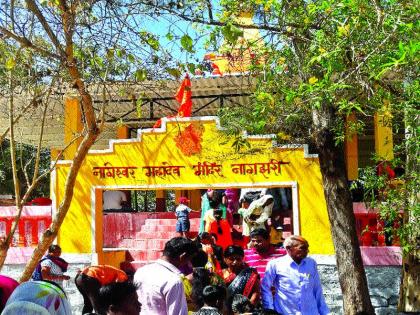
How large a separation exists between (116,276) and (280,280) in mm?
2324

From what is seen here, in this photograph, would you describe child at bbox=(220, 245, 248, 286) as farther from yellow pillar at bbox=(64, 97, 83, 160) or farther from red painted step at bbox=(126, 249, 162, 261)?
yellow pillar at bbox=(64, 97, 83, 160)

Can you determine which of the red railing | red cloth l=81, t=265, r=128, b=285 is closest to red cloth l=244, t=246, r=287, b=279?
the red railing

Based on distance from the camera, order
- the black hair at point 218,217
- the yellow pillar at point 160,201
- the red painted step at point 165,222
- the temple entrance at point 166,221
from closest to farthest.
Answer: the black hair at point 218,217
the temple entrance at point 166,221
the red painted step at point 165,222
the yellow pillar at point 160,201

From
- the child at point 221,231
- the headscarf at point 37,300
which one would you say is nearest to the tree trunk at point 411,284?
the child at point 221,231

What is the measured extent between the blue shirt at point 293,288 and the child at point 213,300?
1.29m

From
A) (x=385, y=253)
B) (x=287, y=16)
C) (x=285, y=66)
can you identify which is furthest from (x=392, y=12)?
(x=385, y=253)

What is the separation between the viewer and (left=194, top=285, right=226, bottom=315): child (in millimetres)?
4212

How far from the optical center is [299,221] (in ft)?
32.1

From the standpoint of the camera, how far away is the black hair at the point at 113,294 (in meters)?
3.33

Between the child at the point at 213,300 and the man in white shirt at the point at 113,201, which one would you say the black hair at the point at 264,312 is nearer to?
the child at the point at 213,300

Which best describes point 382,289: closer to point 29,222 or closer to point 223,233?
point 223,233

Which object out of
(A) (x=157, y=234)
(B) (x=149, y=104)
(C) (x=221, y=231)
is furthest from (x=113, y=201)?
Answer: (C) (x=221, y=231)

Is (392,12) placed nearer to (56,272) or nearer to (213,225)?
(56,272)

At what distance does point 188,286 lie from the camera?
16.0 feet
